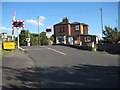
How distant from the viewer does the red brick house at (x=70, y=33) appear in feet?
237

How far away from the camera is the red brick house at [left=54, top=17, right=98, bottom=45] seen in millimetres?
72188

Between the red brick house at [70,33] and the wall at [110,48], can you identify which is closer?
the wall at [110,48]

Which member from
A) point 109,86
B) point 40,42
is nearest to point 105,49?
point 109,86

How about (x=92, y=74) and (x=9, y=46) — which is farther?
(x=9, y=46)

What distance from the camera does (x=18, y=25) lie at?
2938 centimetres

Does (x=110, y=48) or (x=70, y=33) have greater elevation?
(x=70, y=33)

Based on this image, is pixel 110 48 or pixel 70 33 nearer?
pixel 110 48

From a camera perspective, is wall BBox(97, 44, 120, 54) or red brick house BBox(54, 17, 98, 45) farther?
red brick house BBox(54, 17, 98, 45)

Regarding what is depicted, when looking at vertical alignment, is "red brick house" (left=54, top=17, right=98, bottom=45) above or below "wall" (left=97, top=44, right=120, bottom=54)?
above

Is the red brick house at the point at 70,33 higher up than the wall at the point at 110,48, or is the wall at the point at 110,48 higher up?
the red brick house at the point at 70,33

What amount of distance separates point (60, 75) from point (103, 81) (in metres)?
2.25

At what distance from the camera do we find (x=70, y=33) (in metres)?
74.8

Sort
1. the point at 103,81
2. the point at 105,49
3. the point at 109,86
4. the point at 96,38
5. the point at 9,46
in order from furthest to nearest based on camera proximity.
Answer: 1. the point at 96,38
2. the point at 105,49
3. the point at 9,46
4. the point at 103,81
5. the point at 109,86

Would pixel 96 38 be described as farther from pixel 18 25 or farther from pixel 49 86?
pixel 49 86
